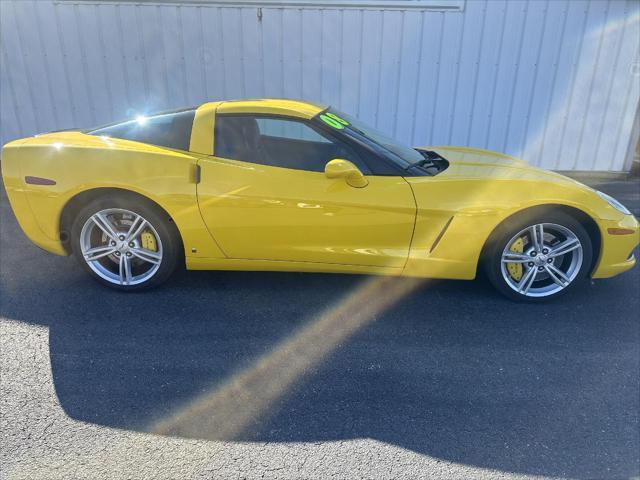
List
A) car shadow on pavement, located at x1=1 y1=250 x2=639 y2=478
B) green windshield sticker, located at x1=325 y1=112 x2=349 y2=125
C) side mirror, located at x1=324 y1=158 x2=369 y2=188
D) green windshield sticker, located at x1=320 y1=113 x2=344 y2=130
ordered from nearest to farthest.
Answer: car shadow on pavement, located at x1=1 y1=250 x2=639 y2=478 < side mirror, located at x1=324 y1=158 x2=369 y2=188 < green windshield sticker, located at x1=320 y1=113 x2=344 y2=130 < green windshield sticker, located at x1=325 y1=112 x2=349 y2=125

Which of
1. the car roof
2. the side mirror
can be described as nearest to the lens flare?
the side mirror

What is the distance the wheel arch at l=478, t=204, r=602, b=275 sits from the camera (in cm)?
288

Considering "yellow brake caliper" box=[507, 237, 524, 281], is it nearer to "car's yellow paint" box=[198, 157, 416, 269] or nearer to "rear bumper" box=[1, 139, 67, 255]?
"car's yellow paint" box=[198, 157, 416, 269]

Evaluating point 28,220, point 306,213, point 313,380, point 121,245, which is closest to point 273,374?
point 313,380

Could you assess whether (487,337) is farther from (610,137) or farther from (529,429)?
(610,137)

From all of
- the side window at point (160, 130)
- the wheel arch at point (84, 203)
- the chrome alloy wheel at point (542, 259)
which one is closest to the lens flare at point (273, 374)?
the chrome alloy wheel at point (542, 259)

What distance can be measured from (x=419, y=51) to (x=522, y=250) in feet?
13.1

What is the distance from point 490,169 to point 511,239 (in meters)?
0.54

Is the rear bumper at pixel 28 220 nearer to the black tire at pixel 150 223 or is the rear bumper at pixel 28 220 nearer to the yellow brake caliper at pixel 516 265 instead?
→ the black tire at pixel 150 223

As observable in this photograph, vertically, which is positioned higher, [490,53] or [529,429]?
[490,53]

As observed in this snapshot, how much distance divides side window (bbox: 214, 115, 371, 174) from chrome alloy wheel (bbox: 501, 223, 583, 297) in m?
1.17

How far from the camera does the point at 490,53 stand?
19.7 feet

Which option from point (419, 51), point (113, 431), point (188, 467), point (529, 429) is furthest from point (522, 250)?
point (419, 51)

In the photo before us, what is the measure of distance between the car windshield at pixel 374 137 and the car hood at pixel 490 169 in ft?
0.88
